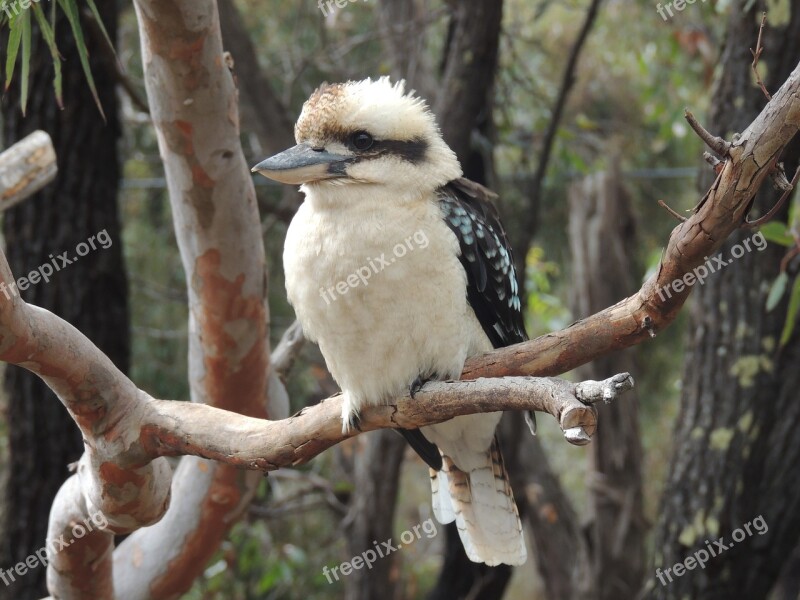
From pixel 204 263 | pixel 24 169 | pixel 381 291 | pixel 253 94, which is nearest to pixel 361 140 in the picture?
pixel 381 291

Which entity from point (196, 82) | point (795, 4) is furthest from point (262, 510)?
point (795, 4)

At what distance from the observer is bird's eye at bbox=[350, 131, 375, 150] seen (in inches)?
74.0

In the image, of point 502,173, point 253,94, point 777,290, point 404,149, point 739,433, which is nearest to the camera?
point 404,149

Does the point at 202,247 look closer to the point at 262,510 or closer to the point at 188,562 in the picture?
the point at 188,562

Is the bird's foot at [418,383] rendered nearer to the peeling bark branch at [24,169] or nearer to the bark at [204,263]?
the bark at [204,263]

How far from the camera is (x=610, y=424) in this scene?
479 cm

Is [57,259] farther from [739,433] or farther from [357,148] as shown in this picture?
[739,433]

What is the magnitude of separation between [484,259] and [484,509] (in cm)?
64

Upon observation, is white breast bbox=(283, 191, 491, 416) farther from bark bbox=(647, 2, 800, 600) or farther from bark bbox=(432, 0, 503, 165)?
bark bbox=(432, 0, 503, 165)

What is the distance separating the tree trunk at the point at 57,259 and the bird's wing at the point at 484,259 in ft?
5.27

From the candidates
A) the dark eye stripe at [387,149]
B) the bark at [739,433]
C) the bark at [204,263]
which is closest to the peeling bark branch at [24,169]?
the bark at [204,263]

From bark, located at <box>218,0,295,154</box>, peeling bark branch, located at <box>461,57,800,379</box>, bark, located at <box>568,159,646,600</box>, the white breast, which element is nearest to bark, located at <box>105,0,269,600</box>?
the white breast

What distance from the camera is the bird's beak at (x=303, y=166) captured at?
5.91 feet

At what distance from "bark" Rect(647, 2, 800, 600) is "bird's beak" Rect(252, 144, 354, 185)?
143cm
